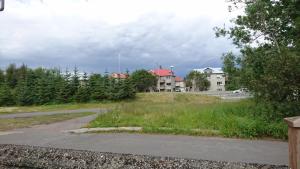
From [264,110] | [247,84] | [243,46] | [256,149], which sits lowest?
[256,149]

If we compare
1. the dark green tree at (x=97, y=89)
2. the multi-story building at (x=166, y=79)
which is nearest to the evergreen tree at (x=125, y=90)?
the dark green tree at (x=97, y=89)

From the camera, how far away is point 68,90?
4562 centimetres

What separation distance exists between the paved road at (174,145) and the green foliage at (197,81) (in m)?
102

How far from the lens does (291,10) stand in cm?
1728

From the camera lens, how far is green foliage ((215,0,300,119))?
1273 cm

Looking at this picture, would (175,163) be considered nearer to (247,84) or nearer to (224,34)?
(247,84)

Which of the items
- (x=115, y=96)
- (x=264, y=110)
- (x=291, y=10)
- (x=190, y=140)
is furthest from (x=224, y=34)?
(x=115, y=96)

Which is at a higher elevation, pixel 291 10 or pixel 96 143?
pixel 291 10

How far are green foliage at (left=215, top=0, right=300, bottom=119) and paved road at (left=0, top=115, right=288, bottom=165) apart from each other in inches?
92.5

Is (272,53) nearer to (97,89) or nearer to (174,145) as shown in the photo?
(174,145)

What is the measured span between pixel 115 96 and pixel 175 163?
129 ft

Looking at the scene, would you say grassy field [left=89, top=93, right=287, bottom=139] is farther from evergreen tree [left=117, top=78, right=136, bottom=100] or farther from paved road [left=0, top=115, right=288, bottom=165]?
evergreen tree [left=117, top=78, right=136, bottom=100]

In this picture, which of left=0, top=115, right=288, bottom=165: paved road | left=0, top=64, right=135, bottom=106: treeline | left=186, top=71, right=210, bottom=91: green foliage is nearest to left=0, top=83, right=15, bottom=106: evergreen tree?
→ left=0, top=64, right=135, bottom=106: treeline

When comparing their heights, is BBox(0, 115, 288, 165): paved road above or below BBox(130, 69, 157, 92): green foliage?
below
